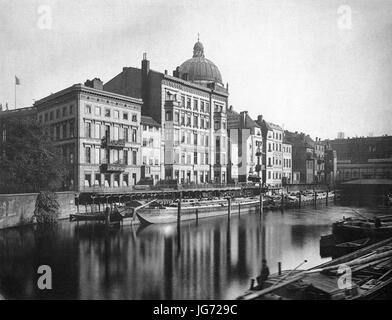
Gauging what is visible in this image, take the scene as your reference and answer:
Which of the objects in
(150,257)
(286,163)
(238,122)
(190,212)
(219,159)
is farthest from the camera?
(286,163)

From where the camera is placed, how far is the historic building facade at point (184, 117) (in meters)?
54.9

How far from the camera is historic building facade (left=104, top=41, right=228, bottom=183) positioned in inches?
2163

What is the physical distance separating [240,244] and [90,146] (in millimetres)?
24501

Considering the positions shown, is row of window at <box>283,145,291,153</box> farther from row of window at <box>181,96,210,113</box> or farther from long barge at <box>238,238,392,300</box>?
long barge at <box>238,238,392,300</box>

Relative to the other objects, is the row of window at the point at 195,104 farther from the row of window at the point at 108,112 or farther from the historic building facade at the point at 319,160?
the historic building facade at the point at 319,160

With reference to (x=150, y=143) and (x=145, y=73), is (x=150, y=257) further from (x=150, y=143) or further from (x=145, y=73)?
(x=145, y=73)

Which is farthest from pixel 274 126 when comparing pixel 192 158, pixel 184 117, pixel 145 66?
pixel 145 66

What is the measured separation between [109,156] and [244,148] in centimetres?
3171

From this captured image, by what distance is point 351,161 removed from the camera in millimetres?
67812

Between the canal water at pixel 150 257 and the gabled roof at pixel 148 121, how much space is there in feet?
58.8

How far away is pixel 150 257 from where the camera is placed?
25844 mm

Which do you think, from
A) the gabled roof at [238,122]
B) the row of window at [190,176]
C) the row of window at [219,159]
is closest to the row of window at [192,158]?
the row of window at [190,176]

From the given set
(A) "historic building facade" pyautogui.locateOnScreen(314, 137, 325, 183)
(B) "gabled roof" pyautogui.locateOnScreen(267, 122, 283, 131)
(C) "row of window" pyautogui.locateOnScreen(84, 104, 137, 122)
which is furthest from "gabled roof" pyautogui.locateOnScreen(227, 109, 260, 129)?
(A) "historic building facade" pyautogui.locateOnScreen(314, 137, 325, 183)
